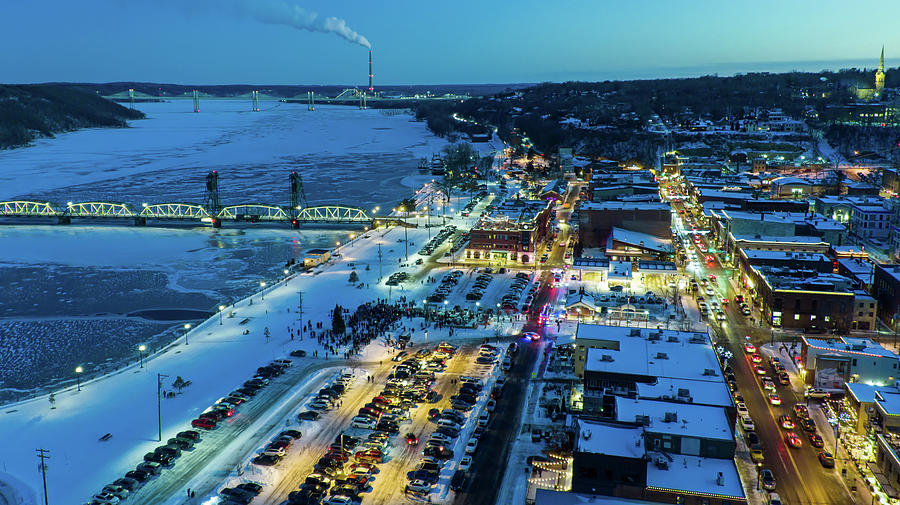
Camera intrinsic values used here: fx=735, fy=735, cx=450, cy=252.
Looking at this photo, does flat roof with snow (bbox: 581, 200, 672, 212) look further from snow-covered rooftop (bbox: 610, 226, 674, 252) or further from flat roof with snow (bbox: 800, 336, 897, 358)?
flat roof with snow (bbox: 800, 336, 897, 358)

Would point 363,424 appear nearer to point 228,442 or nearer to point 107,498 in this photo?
point 228,442

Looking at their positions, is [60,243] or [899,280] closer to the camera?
[899,280]

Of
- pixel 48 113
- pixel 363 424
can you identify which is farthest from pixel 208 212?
pixel 48 113

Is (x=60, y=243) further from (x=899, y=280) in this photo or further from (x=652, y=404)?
(x=899, y=280)

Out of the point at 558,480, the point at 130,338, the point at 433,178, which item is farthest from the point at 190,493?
the point at 433,178

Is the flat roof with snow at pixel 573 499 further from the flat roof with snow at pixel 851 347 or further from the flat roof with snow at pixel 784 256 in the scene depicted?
the flat roof with snow at pixel 784 256

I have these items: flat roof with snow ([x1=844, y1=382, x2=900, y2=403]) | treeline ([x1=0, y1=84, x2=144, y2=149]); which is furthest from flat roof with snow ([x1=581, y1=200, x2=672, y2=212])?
treeline ([x1=0, y1=84, x2=144, y2=149])

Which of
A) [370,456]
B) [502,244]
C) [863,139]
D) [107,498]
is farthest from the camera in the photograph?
[863,139]
